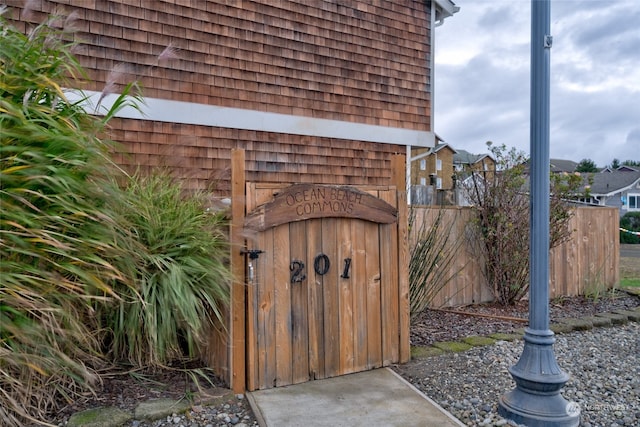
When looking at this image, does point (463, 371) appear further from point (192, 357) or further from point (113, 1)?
point (113, 1)

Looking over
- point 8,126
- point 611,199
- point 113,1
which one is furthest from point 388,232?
point 611,199

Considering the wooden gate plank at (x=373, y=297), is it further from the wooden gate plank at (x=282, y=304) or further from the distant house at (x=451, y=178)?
the distant house at (x=451, y=178)

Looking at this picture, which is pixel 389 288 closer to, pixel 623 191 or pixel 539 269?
pixel 539 269

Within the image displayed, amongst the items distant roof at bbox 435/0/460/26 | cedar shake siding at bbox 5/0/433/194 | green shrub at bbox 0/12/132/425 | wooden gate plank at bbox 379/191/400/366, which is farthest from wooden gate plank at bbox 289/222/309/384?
distant roof at bbox 435/0/460/26

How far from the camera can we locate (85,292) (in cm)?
289

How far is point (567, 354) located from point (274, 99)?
→ 483cm

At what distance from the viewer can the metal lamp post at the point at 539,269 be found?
10.0ft

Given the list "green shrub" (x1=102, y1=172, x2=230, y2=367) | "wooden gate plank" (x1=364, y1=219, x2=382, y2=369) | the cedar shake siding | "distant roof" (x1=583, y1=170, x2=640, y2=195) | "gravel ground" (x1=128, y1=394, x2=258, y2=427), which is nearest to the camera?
"gravel ground" (x1=128, y1=394, x2=258, y2=427)

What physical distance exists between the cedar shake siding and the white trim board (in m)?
0.05

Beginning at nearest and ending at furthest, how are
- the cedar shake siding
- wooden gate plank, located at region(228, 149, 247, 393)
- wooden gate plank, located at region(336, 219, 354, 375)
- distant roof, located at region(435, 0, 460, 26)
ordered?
wooden gate plank, located at region(228, 149, 247, 393) → wooden gate plank, located at region(336, 219, 354, 375) → the cedar shake siding → distant roof, located at region(435, 0, 460, 26)

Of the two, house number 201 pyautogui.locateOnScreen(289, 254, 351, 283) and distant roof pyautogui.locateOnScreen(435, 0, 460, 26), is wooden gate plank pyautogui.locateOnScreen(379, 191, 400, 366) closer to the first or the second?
house number 201 pyautogui.locateOnScreen(289, 254, 351, 283)

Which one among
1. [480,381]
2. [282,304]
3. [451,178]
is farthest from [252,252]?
[451,178]

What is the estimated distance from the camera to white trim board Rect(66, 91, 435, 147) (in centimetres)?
613

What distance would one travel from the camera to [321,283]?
3.79 metres
